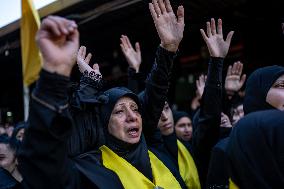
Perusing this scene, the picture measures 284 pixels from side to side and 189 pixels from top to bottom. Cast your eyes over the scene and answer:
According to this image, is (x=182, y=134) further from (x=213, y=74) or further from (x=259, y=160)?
(x=259, y=160)

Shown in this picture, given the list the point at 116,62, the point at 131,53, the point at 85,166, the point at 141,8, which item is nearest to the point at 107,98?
the point at 85,166

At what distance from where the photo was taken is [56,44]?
53.9 inches

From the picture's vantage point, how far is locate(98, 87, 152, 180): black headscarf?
207 cm

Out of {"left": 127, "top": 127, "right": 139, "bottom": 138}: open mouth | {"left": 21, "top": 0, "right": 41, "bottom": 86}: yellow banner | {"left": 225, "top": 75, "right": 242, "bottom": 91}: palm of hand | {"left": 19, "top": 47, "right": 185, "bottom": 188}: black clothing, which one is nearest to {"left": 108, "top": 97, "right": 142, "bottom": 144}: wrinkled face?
{"left": 127, "top": 127, "right": 139, "bottom": 138}: open mouth

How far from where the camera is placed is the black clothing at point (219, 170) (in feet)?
7.06

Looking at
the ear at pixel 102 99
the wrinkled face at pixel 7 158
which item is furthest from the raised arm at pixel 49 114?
the wrinkled face at pixel 7 158

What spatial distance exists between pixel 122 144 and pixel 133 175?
258 millimetres

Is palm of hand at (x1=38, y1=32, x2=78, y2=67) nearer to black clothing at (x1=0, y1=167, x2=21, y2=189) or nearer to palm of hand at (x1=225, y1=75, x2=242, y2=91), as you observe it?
black clothing at (x1=0, y1=167, x2=21, y2=189)

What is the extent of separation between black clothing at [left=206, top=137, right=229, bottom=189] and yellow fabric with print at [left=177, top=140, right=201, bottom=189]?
0.87ft

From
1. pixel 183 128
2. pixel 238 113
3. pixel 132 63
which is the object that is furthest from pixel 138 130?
pixel 183 128

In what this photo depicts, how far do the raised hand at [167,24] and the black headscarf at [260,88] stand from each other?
0.55m

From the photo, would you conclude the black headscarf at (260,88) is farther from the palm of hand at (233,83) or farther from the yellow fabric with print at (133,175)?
the palm of hand at (233,83)

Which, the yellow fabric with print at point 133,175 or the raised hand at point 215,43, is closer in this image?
the yellow fabric with print at point 133,175

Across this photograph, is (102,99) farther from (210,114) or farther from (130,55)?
(130,55)
